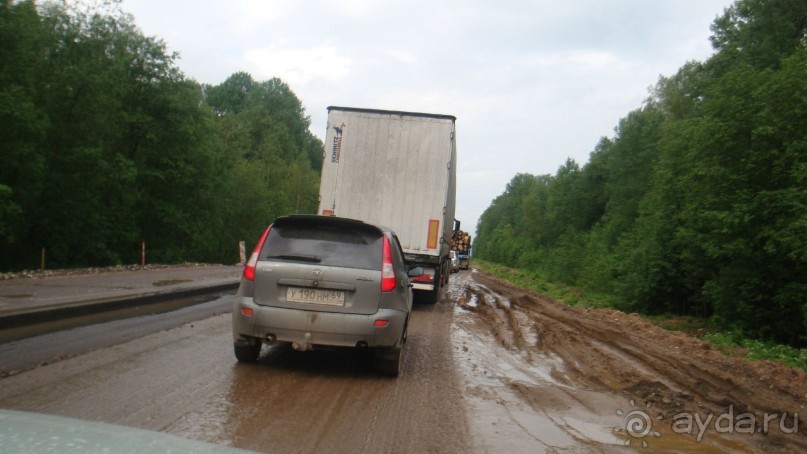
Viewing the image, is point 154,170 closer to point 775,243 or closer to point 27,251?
point 27,251

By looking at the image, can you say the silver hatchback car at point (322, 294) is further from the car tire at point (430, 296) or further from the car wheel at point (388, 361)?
the car tire at point (430, 296)

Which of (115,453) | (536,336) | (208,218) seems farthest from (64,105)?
(115,453)

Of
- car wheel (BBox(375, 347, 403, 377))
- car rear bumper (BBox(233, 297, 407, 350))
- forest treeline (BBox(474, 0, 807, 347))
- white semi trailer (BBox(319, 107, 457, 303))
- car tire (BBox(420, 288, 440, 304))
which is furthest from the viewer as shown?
forest treeline (BBox(474, 0, 807, 347))

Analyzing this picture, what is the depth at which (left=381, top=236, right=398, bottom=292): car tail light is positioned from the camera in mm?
6461

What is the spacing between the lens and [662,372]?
7801 mm

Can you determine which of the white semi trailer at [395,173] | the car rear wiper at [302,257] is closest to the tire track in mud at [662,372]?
the car rear wiper at [302,257]

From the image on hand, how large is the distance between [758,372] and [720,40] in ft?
96.1

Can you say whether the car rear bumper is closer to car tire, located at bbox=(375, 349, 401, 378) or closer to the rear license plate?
the rear license plate

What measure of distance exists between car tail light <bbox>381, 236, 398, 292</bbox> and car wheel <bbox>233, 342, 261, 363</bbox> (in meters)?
1.63

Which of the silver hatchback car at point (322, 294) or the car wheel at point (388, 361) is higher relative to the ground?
the silver hatchback car at point (322, 294)

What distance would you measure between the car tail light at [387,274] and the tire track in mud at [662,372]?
179 cm

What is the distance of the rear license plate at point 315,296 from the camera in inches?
248

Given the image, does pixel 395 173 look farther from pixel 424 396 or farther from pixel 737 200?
pixel 737 200

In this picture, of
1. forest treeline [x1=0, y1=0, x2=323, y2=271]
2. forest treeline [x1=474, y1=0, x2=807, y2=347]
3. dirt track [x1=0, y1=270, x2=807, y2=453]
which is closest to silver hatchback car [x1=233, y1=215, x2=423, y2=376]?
dirt track [x1=0, y1=270, x2=807, y2=453]
